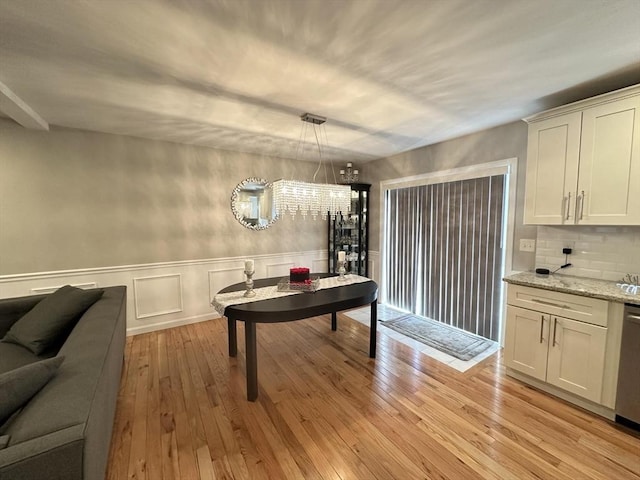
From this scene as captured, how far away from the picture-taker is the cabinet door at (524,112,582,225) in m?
2.26

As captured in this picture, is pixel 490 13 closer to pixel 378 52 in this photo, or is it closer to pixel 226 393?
pixel 378 52

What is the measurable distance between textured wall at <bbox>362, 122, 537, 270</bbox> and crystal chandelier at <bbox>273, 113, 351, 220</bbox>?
4.73 feet

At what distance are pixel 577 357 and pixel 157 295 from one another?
4368 millimetres

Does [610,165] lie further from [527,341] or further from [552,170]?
[527,341]

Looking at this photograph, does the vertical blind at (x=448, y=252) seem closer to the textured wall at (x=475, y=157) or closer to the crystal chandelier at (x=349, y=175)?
the textured wall at (x=475, y=157)

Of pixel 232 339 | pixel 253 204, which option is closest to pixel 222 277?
pixel 253 204

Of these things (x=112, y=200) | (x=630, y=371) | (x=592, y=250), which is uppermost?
(x=112, y=200)

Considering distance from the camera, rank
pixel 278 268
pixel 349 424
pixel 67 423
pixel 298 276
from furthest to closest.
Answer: pixel 278 268, pixel 298 276, pixel 349 424, pixel 67 423

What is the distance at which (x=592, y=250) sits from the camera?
2.41 meters

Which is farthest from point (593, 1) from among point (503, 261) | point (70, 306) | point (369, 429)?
point (70, 306)

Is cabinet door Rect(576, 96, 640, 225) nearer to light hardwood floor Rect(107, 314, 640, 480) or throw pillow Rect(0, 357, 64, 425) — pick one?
light hardwood floor Rect(107, 314, 640, 480)

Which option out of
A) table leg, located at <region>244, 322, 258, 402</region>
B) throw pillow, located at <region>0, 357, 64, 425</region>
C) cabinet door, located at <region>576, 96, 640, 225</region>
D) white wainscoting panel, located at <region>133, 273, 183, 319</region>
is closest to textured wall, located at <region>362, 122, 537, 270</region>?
cabinet door, located at <region>576, 96, 640, 225</region>

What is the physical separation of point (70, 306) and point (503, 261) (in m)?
4.06

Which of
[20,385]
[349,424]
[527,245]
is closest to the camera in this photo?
[20,385]
